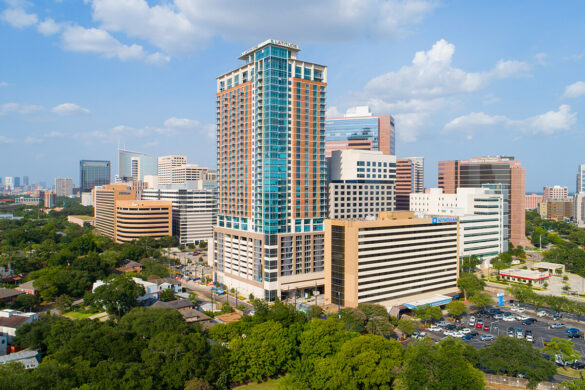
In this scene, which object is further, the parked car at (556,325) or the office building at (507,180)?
the office building at (507,180)

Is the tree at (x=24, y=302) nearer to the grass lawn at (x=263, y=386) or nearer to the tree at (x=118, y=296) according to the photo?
the tree at (x=118, y=296)

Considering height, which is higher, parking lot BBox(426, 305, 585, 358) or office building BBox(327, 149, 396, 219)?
office building BBox(327, 149, 396, 219)

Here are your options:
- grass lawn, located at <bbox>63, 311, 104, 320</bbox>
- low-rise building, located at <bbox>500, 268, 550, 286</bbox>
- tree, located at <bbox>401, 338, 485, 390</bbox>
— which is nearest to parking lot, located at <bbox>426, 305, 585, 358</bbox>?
tree, located at <bbox>401, 338, 485, 390</bbox>

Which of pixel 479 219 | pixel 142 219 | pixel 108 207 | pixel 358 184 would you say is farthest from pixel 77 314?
pixel 479 219

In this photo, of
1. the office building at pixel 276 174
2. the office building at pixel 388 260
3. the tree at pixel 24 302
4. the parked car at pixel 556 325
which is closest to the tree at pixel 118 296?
the tree at pixel 24 302

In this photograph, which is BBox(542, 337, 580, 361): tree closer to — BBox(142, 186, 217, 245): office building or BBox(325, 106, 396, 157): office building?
BBox(142, 186, 217, 245): office building

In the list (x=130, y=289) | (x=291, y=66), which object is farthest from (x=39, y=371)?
(x=291, y=66)

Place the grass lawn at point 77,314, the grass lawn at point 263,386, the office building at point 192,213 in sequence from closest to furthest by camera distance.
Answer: the grass lawn at point 263,386 → the grass lawn at point 77,314 → the office building at point 192,213
